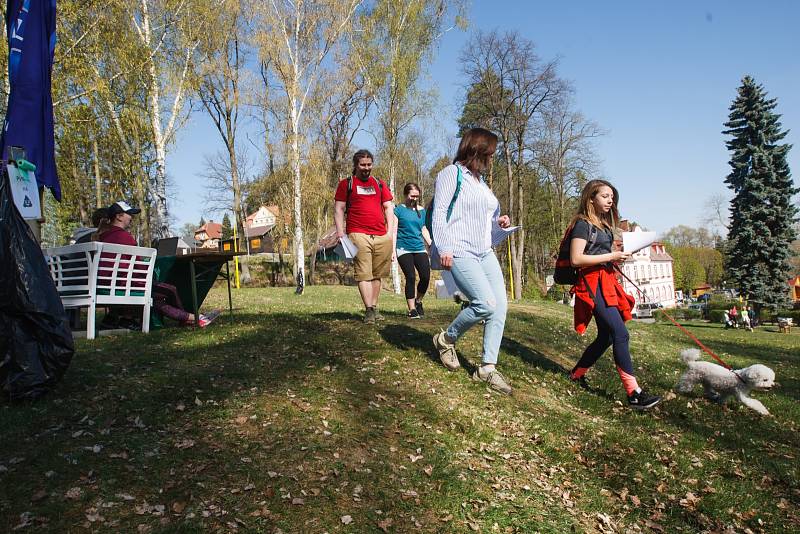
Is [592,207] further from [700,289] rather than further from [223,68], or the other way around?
[700,289]

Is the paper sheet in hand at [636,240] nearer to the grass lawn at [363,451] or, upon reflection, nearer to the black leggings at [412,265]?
the grass lawn at [363,451]

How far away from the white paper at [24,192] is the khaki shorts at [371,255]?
3.47m

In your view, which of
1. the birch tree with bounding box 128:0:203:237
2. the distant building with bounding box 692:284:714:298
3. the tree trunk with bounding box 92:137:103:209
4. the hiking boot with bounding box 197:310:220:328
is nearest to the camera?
the hiking boot with bounding box 197:310:220:328

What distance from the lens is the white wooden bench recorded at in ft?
18.8

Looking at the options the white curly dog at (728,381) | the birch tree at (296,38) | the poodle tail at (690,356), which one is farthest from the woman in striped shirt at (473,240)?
the birch tree at (296,38)

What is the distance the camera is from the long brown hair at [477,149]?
4.90 m

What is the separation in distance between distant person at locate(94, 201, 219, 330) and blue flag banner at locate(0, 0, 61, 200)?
3.86 feet

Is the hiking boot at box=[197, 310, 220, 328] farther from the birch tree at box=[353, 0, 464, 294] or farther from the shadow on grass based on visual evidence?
the birch tree at box=[353, 0, 464, 294]

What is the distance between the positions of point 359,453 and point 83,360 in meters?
3.12

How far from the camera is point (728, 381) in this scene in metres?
5.24

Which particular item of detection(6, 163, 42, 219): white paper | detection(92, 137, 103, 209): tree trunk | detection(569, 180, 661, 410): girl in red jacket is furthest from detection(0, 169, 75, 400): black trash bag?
detection(92, 137, 103, 209): tree trunk

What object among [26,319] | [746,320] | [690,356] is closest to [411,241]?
[690,356]

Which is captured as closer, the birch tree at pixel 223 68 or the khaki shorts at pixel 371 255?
the khaki shorts at pixel 371 255

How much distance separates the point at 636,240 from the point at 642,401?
1.55 meters
